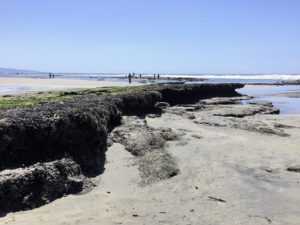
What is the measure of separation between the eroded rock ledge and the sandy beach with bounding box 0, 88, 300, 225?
443 millimetres

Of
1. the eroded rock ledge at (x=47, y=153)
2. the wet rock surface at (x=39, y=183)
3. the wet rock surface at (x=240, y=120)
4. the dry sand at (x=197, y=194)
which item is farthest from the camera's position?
the wet rock surface at (x=240, y=120)

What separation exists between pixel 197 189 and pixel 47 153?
411 cm

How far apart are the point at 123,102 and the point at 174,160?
34.6 ft

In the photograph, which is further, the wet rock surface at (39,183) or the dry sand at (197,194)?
the wet rock surface at (39,183)

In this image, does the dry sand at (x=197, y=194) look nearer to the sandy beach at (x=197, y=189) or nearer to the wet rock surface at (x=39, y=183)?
the sandy beach at (x=197, y=189)

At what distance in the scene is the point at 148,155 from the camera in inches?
581

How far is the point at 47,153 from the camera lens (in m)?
11.8

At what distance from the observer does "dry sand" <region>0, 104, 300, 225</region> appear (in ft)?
30.8

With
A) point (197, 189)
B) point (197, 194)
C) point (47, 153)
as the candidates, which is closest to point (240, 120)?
point (197, 189)

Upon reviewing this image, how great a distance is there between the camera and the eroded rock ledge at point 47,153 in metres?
9.97

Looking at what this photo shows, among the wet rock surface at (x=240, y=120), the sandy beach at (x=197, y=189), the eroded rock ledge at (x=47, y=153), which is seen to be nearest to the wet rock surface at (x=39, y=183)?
the eroded rock ledge at (x=47, y=153)

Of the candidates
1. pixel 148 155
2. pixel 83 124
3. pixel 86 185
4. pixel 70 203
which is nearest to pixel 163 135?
pixel 148 155

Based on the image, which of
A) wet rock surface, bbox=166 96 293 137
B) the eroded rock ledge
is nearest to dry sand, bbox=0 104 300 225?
the eroded rock ledge

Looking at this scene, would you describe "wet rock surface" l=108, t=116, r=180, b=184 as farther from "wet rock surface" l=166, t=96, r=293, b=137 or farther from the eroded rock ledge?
"wet rock surface" l=166, t=96, r=293, b=137
